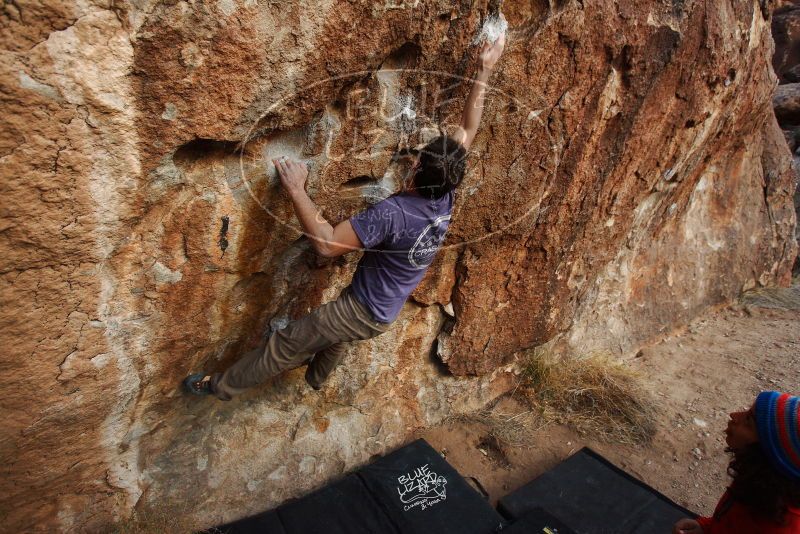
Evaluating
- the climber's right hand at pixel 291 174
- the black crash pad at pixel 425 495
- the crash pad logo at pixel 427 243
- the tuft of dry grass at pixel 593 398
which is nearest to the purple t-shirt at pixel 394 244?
the crash pad logo at pixel 427 243

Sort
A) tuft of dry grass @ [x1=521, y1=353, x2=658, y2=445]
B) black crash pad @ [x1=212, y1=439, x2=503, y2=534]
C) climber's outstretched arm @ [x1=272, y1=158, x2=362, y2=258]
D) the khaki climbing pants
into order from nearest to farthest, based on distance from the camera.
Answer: climber's outstretched arm @ [x1=272, y1=158, x2=362, y2=258] < the khaki climbing pants < black crash pad @ [x1=212, y1=439, x2=503, y2=534] < tuft of dry grass @ [x1=521, y1=353, x2=658, y2=445]

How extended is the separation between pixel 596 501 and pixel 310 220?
2194mm

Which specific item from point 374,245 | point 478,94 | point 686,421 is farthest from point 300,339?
point 686,421

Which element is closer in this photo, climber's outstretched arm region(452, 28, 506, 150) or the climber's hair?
the climber's hair

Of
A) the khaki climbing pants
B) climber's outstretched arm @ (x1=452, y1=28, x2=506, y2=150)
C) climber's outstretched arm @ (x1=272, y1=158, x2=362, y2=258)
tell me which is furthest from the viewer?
the khaki climbing pants

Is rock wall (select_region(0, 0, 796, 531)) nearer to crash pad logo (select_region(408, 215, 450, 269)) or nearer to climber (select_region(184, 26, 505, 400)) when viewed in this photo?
climber (select_region(184, 26, 505, 400))

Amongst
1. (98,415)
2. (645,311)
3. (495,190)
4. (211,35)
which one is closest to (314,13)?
(211,35)

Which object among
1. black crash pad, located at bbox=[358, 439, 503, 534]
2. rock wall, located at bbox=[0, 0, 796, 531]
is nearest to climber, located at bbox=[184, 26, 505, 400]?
rock wall, located at bbox=[0, 0, 796, 531]

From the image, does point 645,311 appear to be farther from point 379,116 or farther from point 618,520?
point 379,116

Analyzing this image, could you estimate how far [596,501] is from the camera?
2.68m

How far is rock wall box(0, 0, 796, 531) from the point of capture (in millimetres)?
1456

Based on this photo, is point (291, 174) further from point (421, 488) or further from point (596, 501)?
point (596, 501)

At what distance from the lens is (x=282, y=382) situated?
2.70 metres

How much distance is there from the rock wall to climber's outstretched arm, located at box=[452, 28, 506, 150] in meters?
0.06
